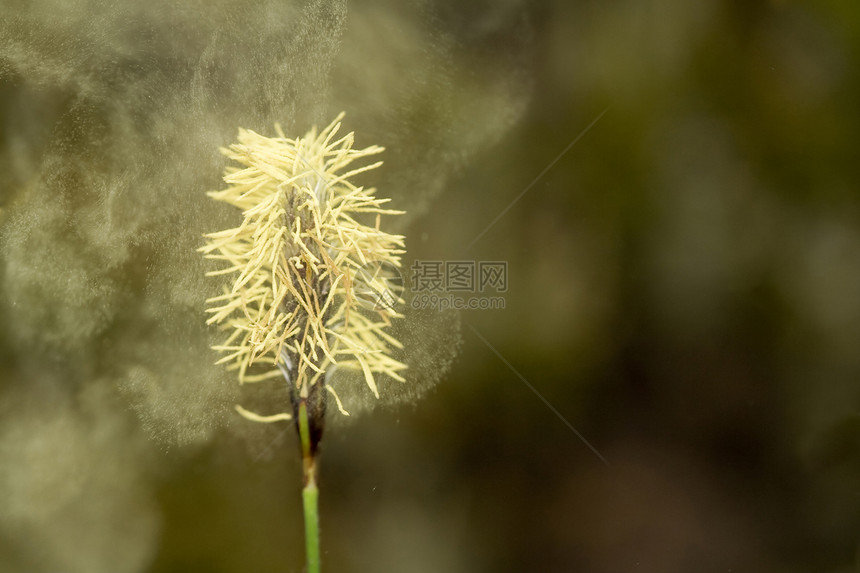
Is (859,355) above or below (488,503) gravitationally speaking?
above

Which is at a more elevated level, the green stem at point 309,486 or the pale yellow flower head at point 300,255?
the pale yellow flower head at point 300,255

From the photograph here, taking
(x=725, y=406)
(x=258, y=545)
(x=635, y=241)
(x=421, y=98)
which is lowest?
(x=258, y=545)

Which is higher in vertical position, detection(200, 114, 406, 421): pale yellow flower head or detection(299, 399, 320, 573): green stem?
detection(200, 114, 406, 421): pale yellow flower head

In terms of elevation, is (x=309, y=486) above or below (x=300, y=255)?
below

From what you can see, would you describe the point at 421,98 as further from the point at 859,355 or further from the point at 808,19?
the point at 859,355

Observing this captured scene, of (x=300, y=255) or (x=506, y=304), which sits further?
(x=506, y=304)

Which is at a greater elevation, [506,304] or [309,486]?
[506,304]

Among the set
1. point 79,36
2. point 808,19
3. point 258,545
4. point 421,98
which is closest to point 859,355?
point 808,19
